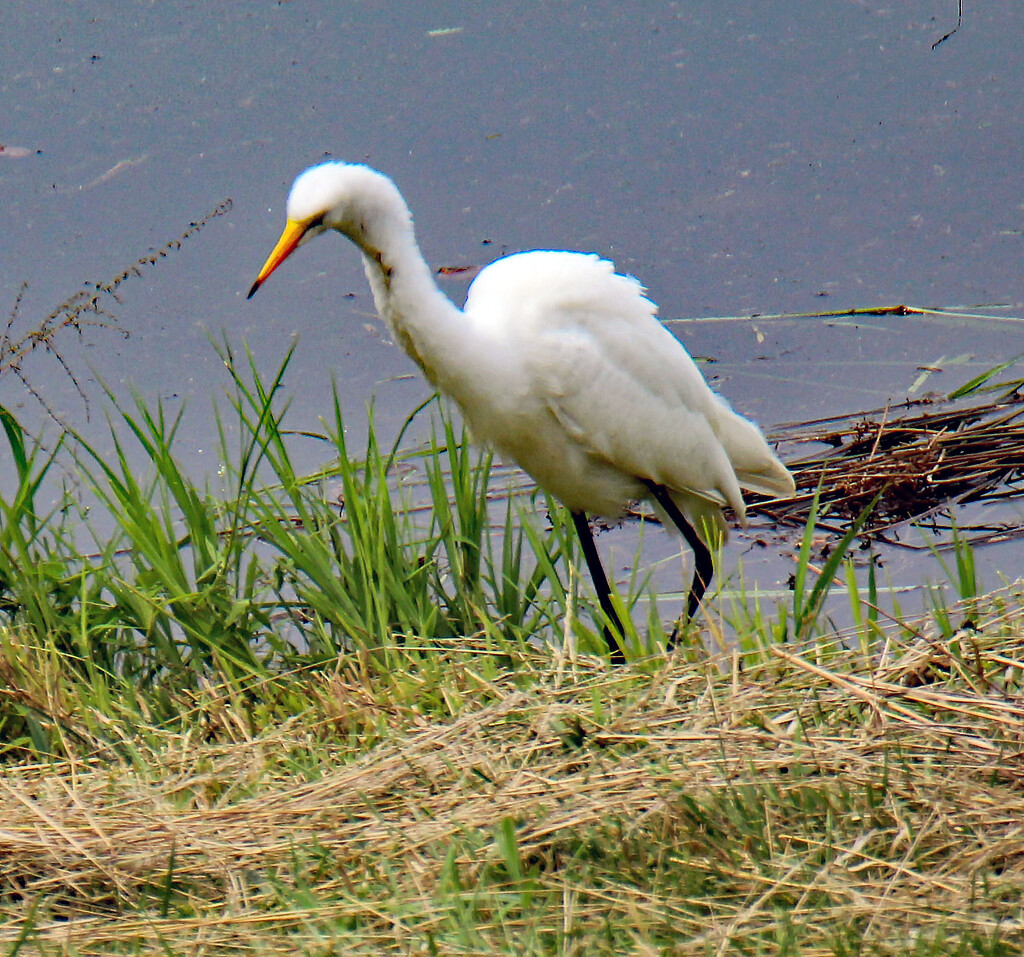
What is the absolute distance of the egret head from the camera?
2514 mm

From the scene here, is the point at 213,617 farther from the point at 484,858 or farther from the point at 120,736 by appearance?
the point at 484,858

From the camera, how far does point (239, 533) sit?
3.10 metres

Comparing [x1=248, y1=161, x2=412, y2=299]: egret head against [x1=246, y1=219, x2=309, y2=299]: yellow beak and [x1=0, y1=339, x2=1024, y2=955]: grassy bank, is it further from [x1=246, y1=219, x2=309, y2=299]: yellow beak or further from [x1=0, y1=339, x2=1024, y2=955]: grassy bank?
[x1=0, y1=339, x2=1024, y2=955]: grassy bank

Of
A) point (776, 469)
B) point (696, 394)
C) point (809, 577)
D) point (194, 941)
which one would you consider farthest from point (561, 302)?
point (194, 941)

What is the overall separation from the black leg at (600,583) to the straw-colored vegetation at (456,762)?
0.07 meters

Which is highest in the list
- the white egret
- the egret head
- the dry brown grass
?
the egret head

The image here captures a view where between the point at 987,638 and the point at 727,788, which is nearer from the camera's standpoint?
the point at 727,788

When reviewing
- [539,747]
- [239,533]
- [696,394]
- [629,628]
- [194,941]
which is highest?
[696,394]

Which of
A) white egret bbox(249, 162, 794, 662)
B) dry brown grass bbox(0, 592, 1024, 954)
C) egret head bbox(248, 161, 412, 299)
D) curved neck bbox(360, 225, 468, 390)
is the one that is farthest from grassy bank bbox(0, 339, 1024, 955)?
egret head bbox(248, 161, 412, 299)

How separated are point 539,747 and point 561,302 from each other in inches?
49.1

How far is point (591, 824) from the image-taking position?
1881mm

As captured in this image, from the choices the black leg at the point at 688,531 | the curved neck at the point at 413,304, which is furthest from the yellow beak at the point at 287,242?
the black leg at the point at 688,531

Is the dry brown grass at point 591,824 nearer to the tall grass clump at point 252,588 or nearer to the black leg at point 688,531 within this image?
the tall grass clump at point 252,588

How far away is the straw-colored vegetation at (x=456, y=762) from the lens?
1678mm
